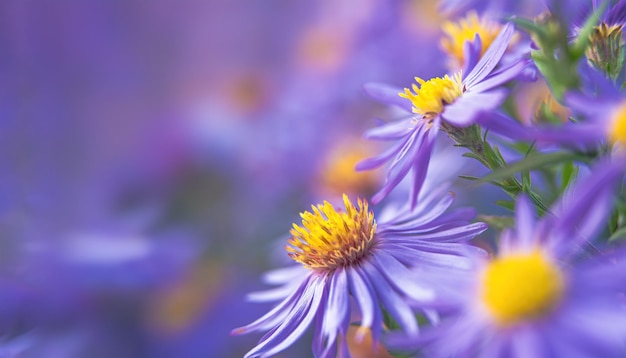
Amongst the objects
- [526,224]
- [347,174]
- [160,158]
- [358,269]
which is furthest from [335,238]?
[160,158]

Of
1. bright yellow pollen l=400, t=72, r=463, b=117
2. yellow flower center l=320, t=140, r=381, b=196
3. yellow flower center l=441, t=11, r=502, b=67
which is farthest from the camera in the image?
yellow flower center l=320, t=140, r=381, b=196

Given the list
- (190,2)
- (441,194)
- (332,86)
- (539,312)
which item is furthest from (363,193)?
(190,2)

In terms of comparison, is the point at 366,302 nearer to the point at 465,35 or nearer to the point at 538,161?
the point at 538,161

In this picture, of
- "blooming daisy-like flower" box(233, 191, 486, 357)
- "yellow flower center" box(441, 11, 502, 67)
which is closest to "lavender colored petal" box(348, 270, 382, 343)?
"blooming daisy-like flower" box(233, 191, 486, 357)

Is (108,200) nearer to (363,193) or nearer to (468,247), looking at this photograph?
(363,193)

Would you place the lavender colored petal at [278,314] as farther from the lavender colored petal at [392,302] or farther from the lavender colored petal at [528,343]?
the lavender colored petal at [528,343]

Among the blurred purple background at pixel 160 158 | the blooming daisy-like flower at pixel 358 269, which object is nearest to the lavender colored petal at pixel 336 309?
the blooming daisy-like flower at pixel 358 269

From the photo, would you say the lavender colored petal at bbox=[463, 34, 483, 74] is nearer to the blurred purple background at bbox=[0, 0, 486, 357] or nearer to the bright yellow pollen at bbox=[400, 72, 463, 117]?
the bright yellow pollen at bbox=[400, 72, 463, 117]
